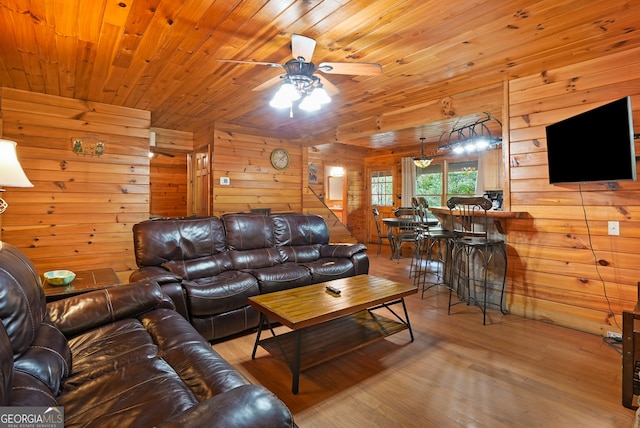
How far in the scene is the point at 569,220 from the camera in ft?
10.00

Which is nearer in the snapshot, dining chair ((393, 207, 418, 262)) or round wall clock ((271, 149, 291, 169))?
dining chair ((393, 207, 418, 262))

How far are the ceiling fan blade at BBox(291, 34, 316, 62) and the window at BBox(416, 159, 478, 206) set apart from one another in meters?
5.72

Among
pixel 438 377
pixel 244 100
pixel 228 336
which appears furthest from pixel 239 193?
pixel 438 377

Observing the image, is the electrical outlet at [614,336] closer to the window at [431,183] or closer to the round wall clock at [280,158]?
the window at [431,183]

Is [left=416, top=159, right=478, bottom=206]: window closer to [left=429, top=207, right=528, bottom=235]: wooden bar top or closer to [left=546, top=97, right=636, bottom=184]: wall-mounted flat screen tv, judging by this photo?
[left=429, top=207, right=528, bottom=235]: wooden bar top

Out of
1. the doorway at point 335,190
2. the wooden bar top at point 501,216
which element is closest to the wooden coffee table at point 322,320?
the wooden bar top at point 501,216

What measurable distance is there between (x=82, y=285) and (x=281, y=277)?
153 centimetres

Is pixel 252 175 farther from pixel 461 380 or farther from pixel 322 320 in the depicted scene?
pixel 461 380

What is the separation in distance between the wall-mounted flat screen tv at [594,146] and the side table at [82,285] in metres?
3.88

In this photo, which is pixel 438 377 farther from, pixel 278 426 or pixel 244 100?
pixel 244 100

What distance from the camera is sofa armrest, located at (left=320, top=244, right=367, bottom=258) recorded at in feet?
12.3

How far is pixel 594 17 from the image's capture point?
7.55 ft

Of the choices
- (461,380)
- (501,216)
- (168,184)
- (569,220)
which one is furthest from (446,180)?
(168,184)

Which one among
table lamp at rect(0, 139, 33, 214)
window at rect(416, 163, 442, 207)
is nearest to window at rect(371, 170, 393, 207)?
window at rect(416, 163, 442, 207)
